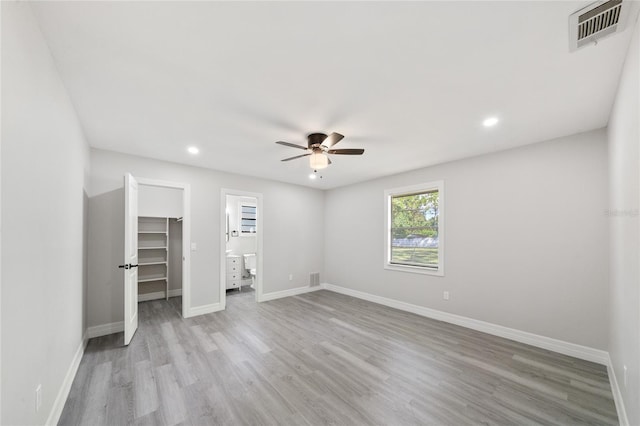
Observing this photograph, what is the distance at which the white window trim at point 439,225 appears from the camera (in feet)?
13.6

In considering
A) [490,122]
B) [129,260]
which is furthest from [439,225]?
[129,260]

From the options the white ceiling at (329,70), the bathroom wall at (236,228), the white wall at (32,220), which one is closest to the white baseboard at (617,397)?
the white ceiling at (329,70)

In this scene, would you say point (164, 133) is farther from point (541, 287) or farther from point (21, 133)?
point (541, 287)

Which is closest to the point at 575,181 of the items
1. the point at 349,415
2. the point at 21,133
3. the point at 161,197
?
the point at 349,415

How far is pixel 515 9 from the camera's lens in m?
1.35

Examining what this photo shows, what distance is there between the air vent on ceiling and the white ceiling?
0.05 meters

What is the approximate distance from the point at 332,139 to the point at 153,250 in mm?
4913

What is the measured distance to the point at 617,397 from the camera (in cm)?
207

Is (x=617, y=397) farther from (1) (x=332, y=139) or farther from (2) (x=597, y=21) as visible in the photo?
(1) (x=332, y=139)

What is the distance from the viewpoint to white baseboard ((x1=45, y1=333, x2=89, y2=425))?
1.81 m

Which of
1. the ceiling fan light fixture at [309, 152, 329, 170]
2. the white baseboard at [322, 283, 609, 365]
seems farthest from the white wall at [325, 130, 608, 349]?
the ceiling fan light fixture at [309, 152, 329, 170]

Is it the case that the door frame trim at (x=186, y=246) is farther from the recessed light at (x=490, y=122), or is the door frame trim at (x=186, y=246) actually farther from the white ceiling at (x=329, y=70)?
the recessed light at (x=490, y=122)

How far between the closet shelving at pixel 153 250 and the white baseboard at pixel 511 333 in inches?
181

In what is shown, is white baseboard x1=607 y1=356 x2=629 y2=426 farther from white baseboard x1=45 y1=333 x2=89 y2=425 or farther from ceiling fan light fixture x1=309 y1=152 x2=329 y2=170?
white baseboard x1=45 y1=333 x2=89 y2=425
